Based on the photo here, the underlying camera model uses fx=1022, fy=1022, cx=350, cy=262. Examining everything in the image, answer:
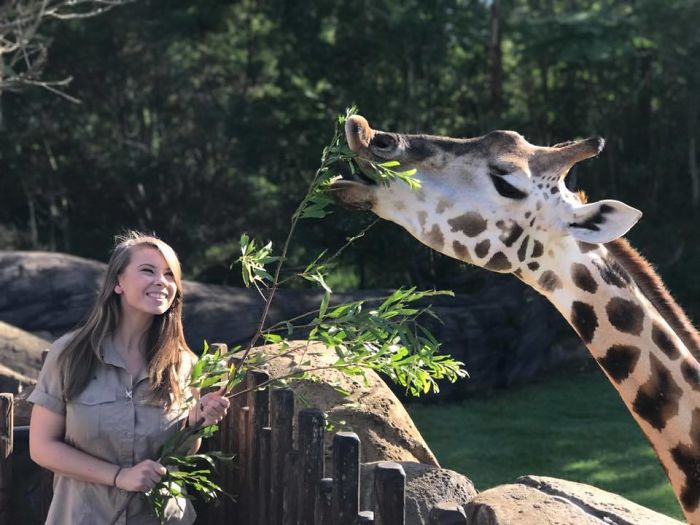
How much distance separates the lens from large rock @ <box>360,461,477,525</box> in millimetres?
3479

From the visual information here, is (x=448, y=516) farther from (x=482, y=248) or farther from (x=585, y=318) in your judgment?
(x=482, y=248)

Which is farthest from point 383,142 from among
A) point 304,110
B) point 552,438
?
point 304,110

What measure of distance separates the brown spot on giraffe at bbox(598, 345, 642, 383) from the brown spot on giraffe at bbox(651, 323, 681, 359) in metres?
0.07

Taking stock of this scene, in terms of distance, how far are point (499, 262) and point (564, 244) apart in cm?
24

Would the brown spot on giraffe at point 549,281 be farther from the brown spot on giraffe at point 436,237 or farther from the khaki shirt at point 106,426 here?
the khaki shirt at point 106,426

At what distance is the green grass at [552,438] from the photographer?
6.97 meters

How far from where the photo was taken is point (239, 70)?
45.7 ft

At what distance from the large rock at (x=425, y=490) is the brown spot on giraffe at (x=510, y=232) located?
856 millimetres

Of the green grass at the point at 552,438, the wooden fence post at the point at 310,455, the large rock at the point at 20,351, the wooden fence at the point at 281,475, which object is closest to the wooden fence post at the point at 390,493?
the wooden fence at the point at 281,475

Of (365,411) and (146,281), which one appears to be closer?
(146,281)

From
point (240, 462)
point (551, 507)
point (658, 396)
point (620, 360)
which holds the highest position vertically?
point (620, 360)

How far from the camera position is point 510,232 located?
343cm

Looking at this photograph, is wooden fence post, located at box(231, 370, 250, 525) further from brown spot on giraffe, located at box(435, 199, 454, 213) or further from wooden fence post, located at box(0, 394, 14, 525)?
brown spot on giraffe, located at box(435, 199, 454, 213)

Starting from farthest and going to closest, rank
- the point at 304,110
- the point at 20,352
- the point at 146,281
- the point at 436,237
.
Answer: the point at 304,110 → the point at 20,352 → the point at 436,237 → the point at 146,281
